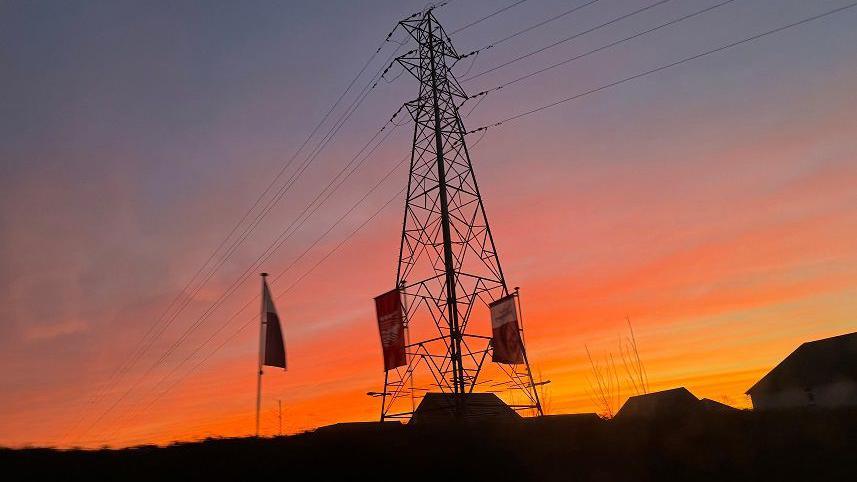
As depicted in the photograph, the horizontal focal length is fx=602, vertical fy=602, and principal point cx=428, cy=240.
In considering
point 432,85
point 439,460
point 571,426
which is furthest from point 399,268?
point 439,460

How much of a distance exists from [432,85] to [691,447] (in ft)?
82.2

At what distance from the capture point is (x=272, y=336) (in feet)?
89.7

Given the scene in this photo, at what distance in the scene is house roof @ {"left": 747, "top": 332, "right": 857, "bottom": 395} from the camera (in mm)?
60219

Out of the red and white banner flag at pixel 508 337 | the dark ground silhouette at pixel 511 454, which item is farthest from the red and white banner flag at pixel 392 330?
the dark ground silhouette at pixel 511 454

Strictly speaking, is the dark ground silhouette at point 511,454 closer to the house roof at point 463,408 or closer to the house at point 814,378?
the house roof at point 463,408

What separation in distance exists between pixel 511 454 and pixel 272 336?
12568 millimetres

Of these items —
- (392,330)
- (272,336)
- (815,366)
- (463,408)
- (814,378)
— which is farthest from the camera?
(815,366)

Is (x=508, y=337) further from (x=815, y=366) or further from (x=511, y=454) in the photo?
(x=815, y=366)

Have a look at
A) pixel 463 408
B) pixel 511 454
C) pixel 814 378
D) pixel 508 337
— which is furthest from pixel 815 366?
pixel 511 454

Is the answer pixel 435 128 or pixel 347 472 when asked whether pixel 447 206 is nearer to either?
pixel 435 128

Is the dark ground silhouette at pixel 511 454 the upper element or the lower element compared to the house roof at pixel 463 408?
lower

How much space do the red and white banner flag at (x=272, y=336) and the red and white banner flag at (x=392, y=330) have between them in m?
8.09

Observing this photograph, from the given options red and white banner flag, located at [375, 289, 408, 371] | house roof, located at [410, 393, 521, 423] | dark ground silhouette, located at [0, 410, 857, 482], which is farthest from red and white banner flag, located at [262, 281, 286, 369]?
house roof, located at [410, 393, 521, 423]

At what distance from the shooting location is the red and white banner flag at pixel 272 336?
2690cm
